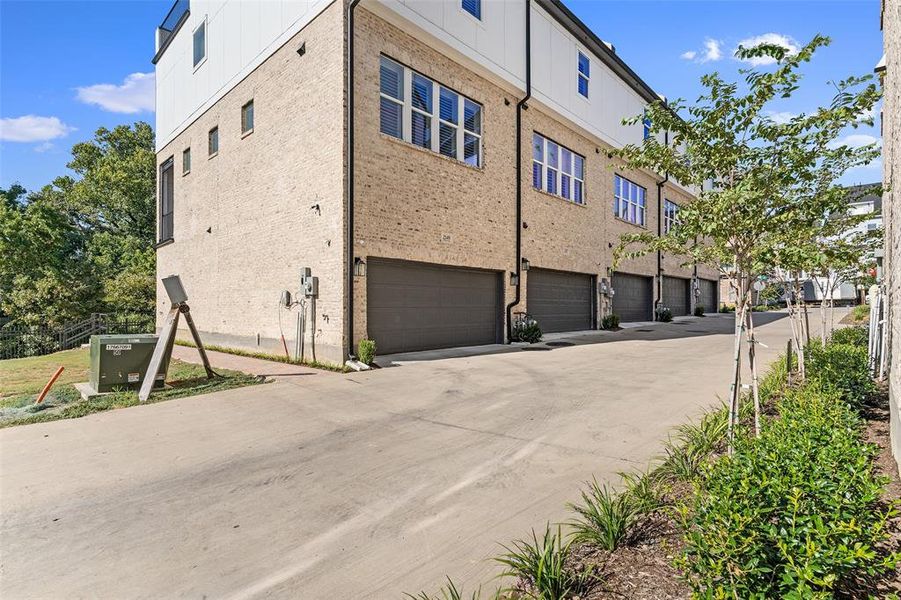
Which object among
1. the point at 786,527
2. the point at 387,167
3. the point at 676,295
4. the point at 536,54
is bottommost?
the point at 786,527

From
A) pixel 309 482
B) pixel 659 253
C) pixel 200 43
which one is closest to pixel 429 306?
pixel 309 482

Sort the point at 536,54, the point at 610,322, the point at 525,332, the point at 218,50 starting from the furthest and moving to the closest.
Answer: the point at 610,322, the point at 536,54, the point at 218,50, the point at 525,332

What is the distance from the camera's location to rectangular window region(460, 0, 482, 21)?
12875 millimetres

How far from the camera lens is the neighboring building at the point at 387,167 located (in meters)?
10.8

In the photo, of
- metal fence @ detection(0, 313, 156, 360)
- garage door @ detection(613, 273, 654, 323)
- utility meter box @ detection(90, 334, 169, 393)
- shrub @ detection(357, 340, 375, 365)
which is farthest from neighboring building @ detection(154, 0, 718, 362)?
metal fence @ detection(0, 313, 156, 360)

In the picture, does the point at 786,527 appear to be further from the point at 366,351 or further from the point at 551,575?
the point at 366,351

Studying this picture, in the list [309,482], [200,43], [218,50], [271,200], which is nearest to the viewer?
[309,482]

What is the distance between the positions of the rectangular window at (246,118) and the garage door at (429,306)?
7267mm

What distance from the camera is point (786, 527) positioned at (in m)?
2.29

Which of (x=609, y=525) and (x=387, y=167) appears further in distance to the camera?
(x=387, y=167)

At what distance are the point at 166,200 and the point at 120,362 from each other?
15831 millimetres

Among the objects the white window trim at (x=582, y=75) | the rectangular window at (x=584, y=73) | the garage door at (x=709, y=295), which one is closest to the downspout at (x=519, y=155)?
the white window trim at (x=582, y=75)

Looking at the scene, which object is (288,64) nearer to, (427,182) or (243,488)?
(427,182)

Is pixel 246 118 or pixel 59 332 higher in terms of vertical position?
pixel 246 118
